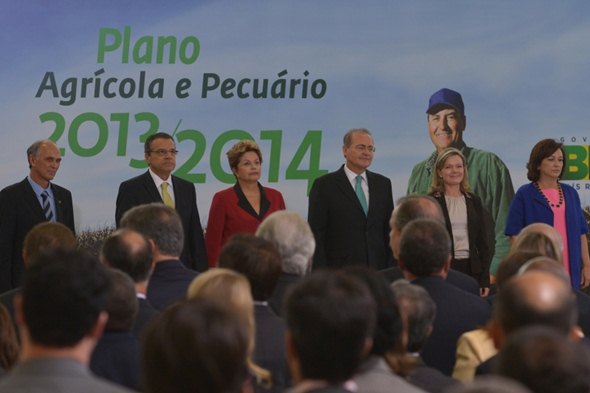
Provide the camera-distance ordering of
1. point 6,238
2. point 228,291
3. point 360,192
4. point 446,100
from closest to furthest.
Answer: point 228,291 < point 6,238 < point 360,192 < point 446,100

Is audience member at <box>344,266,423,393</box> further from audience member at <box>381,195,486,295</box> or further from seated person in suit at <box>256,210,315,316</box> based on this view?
audience member at <box>381,195,486,295</box>

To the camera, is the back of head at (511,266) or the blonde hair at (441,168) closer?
the back of head at (511,266)

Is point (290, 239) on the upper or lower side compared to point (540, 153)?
lower

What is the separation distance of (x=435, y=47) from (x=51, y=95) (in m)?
2.62

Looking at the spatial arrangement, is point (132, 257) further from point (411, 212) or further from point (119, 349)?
point (411, 212)

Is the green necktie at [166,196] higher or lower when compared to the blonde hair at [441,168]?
lower

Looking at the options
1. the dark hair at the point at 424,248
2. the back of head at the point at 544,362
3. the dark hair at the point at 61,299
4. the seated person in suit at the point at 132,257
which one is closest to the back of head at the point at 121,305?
the seated person in suit at the point at 132,257

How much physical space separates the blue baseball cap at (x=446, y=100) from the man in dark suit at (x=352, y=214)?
125cm

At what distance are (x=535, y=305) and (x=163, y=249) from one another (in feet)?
7.55

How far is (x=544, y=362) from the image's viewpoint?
1895mm

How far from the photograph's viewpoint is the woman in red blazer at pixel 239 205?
270 inches

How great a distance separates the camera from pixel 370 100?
8094mm

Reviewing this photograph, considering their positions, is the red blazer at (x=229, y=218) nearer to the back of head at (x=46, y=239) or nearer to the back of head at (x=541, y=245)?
the back of head at (x=46, y=239)

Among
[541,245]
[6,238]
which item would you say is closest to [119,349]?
[541,245]
